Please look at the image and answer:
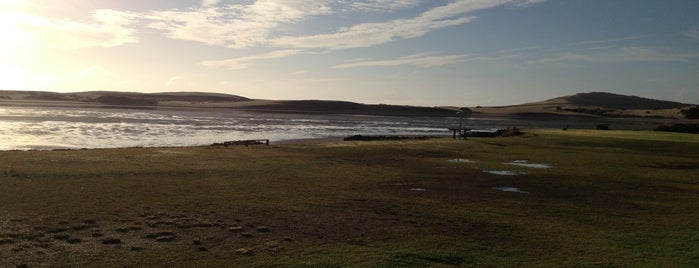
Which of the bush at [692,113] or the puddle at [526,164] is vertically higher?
the bush at [692,113]

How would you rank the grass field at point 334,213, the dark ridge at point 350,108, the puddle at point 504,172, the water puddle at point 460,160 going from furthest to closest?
the dark ridge at point 350,108 < the water puddle at point 460,160 < the puddle at point 504,172 < the grass field at point 334,213

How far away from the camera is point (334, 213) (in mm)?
14375

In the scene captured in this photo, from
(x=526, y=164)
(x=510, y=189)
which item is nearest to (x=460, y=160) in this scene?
(x=526, y=164)

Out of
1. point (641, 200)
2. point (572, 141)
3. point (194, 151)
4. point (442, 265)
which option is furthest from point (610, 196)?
point (572, 141)

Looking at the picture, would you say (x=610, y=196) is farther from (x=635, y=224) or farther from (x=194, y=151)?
(x=194, y=151)

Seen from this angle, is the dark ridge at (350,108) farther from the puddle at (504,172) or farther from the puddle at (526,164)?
the puddle at (504,172)

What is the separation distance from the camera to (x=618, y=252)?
11188 mm

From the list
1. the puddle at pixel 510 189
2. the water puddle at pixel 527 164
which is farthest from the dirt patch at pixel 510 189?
the water puddle at pixel 527 164

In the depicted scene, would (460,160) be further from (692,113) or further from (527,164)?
(692,113)

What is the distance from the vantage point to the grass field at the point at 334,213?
10547mm

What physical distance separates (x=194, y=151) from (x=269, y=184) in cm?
1275

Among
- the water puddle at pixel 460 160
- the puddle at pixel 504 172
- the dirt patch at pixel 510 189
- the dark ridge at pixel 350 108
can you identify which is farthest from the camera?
the dark ridge at pixel 350 108

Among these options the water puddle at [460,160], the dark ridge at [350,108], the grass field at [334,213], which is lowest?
the grass field at [334,213]

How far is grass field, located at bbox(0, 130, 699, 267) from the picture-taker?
10.5 meters
